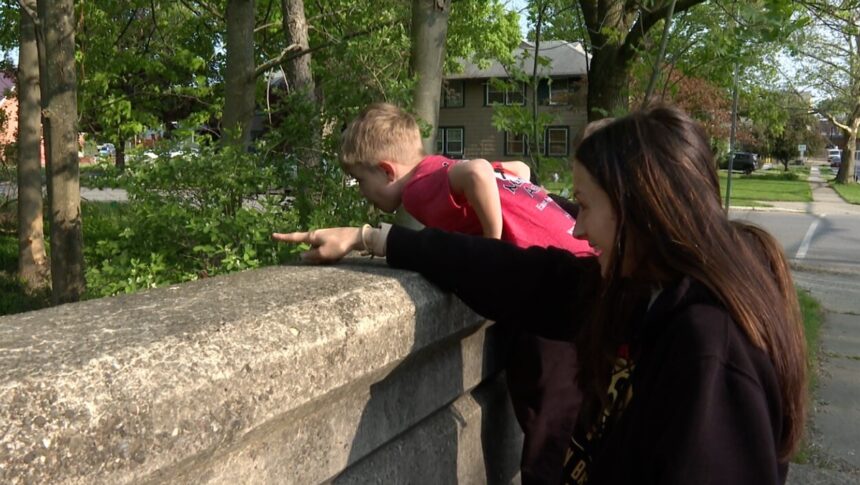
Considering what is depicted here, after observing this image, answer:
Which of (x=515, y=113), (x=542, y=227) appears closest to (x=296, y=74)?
(x=515, y=113)

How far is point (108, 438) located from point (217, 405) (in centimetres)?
20

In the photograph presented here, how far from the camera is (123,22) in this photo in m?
12.1

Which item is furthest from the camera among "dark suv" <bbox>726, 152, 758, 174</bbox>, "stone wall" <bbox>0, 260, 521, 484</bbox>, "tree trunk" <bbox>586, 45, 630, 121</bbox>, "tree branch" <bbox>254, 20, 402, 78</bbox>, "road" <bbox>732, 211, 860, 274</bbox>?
"dark suv" <bbox>726, 152, 758, 174</bbox>

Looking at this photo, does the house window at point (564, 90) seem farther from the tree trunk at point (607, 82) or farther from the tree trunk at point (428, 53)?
the tree trunk at point (428, 53)

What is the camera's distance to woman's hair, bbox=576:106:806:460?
1.38m

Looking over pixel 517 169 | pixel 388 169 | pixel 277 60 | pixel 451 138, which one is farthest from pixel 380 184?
pixel 451 138

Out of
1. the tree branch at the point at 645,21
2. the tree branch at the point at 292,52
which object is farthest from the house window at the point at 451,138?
the tree branch at the point at 645,21

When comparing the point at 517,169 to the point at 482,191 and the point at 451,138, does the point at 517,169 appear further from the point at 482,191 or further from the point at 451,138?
the point at 451,138

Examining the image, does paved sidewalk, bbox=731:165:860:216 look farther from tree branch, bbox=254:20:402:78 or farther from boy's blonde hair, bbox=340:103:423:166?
boy's blonde hair, bbox=340:103:423:166

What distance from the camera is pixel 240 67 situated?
18.0 ft

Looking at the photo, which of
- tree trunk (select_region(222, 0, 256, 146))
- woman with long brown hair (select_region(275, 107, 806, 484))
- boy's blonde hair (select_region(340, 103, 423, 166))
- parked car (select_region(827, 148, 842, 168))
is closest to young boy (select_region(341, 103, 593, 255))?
boy's blonde hair (select_region(340, 103, 423, 166))

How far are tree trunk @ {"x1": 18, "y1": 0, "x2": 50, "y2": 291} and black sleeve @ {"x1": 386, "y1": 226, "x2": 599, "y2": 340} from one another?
29.2ft

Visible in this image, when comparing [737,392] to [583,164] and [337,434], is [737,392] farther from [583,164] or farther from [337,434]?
[337,434]

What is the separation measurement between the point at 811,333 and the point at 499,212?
5713 millimetres
